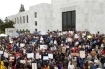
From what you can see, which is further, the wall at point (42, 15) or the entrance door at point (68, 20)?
the wall at point (42, 15)

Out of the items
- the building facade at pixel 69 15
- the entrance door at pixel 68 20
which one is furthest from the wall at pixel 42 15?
the entrance door at pixel 68 20

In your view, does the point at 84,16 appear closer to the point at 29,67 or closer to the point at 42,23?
the point at 42,23

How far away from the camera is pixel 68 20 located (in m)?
34.3

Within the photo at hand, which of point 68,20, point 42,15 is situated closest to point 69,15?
point 68,20

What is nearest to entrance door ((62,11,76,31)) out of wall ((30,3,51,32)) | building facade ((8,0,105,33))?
building facade ((8,0,105,33))

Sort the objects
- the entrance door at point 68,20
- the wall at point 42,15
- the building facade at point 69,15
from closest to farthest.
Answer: the building facade at point 69,15, the entrance door at point 68,20, the wall at point 42,15

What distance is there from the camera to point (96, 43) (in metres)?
17.1

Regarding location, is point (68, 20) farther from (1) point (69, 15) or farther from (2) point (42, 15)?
(2) point (42, 15)

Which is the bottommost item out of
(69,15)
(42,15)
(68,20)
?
(68,20)

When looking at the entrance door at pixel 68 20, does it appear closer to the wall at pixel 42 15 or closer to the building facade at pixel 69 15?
the building facade at pixel 69 15

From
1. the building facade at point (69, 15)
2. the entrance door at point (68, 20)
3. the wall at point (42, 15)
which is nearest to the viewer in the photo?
the building facade at point (69, 15)

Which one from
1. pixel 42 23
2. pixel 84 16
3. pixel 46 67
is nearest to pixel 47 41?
pixel 46 67

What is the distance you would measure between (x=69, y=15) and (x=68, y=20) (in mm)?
798

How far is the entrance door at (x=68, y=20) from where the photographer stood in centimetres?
3306
